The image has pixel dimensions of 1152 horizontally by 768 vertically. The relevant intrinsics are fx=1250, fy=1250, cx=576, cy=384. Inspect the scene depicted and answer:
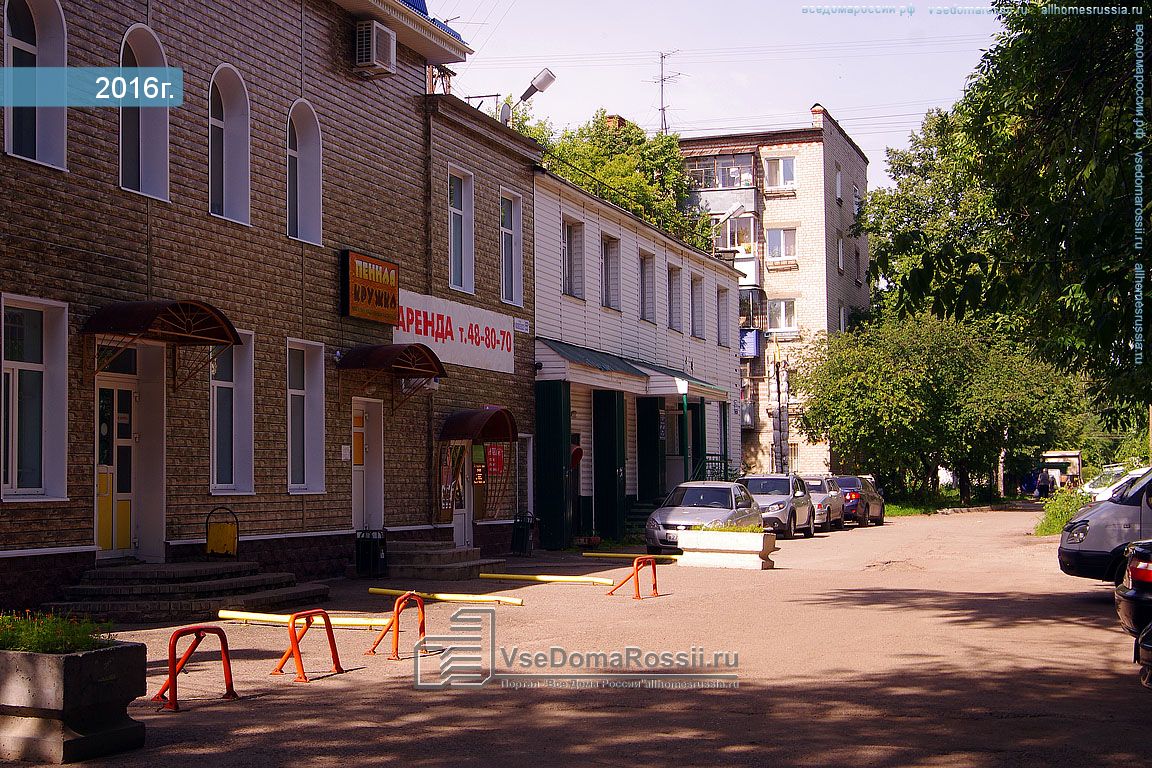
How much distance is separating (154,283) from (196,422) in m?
1.97

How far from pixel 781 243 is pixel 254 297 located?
1593 inches

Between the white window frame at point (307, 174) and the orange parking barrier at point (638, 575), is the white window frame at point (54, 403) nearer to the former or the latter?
the white window frame at point (307, 174)

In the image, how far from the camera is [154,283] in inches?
632

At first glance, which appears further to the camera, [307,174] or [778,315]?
[778,315]

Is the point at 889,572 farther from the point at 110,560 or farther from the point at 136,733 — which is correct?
the point at 136,733

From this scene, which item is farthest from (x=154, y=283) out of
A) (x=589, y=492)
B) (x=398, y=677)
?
(x=589, y=492)

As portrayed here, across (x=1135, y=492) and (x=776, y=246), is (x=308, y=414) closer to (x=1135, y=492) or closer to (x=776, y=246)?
(x=1135, y=492)

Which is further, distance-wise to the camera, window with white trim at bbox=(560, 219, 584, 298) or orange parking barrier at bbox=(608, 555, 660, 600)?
window with white trim at bbox=(560, 219, 584, 298)

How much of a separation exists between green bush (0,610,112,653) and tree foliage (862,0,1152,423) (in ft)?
23.2

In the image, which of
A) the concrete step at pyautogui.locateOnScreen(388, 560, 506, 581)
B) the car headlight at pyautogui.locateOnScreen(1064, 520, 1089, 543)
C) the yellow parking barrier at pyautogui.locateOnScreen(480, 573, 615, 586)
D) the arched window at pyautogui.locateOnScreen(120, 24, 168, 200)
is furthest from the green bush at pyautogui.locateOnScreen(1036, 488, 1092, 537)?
the arched window at pyautogui.locateOnScreen(120, 24, 168, 200)

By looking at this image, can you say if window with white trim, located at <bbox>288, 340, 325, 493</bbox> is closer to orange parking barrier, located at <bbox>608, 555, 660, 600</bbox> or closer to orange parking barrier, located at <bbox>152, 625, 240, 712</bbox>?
orange parking barrier, located at <bbox>608, 555, 660, 600</bbox>

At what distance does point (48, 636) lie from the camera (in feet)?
24.5

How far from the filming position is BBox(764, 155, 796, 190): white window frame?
5566cm

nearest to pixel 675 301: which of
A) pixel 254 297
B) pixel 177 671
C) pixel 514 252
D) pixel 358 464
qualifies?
pixel 514 252
